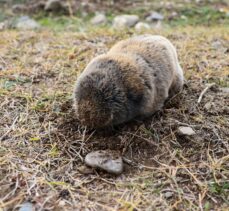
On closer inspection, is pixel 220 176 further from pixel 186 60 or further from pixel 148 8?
pixel 148 8

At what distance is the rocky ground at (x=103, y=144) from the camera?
2760 mm

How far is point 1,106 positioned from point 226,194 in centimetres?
221

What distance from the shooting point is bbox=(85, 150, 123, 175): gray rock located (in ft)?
9.78

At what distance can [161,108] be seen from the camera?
3.78 meters

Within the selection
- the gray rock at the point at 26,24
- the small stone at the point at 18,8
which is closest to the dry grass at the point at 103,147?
the gray rock at the point at 26,24

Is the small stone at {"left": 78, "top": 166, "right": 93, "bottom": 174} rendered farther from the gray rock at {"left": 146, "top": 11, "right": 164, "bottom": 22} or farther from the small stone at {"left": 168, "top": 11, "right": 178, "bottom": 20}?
the small stone at {"left": 168, "top": 11, "right": 178, "bottom": 20}

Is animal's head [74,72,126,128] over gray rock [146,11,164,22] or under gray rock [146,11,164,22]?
over

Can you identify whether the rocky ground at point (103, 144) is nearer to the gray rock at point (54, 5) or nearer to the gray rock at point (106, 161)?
the gray rock at point (106, 161)

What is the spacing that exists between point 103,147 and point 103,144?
0.10 ft

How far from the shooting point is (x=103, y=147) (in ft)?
10.8

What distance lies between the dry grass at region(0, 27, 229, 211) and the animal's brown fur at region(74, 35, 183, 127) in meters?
0.20

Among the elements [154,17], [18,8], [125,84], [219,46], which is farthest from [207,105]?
[18,8]

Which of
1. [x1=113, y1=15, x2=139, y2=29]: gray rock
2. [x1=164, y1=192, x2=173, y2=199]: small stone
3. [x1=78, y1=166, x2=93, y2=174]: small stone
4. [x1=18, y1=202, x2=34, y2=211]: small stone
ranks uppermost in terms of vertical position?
[x1=113, y1=15, x2=139, y2=29]: gray rock

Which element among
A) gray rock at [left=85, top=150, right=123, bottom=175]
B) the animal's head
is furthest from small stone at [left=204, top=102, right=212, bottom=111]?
gray rock at [left=85, top=150, right=123, bottom=175]
